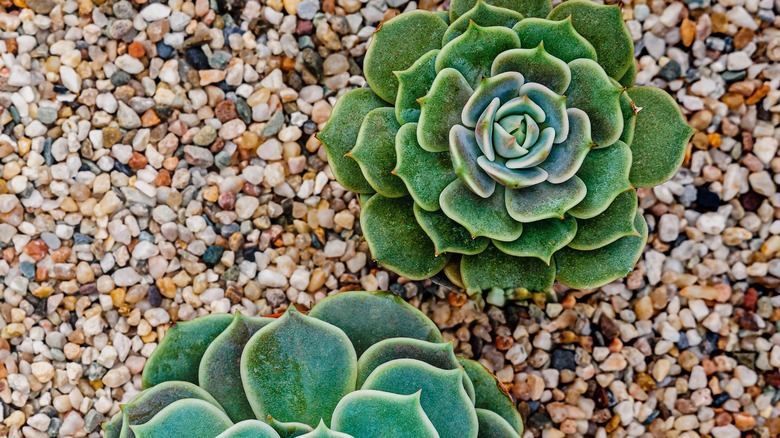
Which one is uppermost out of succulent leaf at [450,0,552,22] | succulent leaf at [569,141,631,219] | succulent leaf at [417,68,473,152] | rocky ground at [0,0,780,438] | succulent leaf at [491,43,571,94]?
succulent leaf at [450,0,552,22]

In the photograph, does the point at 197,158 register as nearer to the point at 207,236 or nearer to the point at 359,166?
the point at 207,236

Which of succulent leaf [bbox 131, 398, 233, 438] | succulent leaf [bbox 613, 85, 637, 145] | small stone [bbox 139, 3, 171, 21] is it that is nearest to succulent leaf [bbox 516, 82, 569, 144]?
succulent leaf [bbox 613, 85, 637, 145]

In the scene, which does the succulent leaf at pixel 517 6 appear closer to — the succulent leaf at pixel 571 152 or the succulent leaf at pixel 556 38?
the succulent leaf at pixel 556 38

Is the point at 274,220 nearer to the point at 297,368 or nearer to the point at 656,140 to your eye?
the point at 297,368

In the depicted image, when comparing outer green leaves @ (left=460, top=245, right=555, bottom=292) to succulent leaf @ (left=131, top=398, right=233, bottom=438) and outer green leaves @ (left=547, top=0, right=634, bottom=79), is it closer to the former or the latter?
outer green leaves @ (left=547, top=0, right=634, bottom=79)

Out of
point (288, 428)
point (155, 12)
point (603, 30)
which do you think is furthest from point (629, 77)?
point (155, 12)

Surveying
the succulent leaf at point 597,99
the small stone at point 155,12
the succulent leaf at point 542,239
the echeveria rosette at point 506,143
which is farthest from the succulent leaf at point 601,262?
the small stone at point 155,12

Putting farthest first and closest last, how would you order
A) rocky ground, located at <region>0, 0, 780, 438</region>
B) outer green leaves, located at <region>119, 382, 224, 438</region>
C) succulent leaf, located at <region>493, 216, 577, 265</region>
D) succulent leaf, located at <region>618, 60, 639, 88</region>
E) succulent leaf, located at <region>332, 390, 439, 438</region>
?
1. rocky ground, located at <region>0, 0, 780, 438</region>
2. succulent leaf, located at <region>618, 60, 639, 88</region>
3. succulent leaf, located at <region>493, 216, 577, 265</region>
4. outer green leaves, located at <region>119, 382, 224, 438</region>
5. succulent leaf, located at <region>332, 390, 439, 438</region>

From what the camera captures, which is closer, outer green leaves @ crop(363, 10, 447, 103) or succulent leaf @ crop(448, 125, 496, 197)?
succulent leaf @ crop(448, 125, 496, 197)
